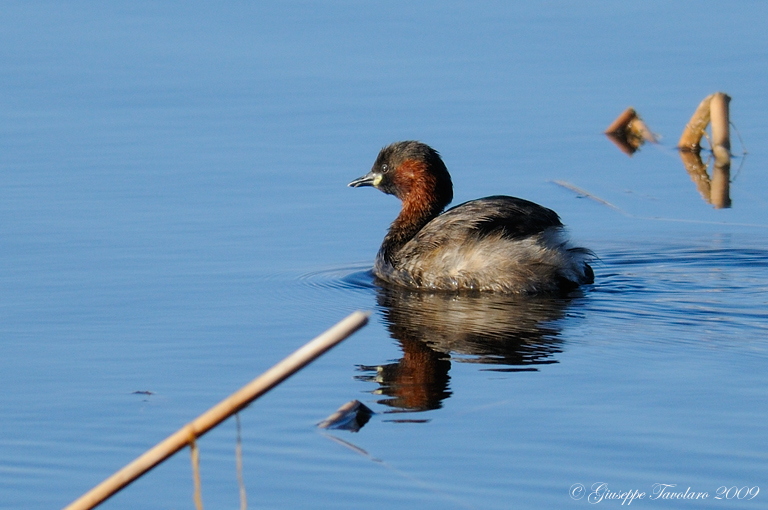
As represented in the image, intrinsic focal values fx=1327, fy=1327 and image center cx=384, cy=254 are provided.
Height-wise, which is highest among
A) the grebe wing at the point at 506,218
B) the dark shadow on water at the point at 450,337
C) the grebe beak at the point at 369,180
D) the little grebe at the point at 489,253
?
the grebe beak at the point at 369,180

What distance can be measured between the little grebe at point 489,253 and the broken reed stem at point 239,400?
5.80 m

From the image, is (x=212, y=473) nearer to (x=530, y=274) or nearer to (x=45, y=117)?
(x=530, y=274)

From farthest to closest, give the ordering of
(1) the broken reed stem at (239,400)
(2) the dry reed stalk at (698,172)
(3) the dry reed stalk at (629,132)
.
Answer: (3) the dry reed stalk at (629,132)
(2) the dry reed stalk at (698,172)
(1) the broken reed stem at (239,400)

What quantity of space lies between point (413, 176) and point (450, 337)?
2.67 m

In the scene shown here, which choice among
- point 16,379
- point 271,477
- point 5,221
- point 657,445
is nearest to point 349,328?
point 271,477

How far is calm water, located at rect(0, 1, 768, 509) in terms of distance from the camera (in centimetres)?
552

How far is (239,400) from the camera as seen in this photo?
3064 millimetres

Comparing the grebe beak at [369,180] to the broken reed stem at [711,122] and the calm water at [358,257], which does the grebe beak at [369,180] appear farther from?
the broken reed stem at [711,122]

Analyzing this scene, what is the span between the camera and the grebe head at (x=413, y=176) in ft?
32.6

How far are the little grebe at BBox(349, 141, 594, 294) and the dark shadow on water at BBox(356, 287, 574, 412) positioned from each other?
0.42 feet

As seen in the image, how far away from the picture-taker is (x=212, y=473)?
17.7ft

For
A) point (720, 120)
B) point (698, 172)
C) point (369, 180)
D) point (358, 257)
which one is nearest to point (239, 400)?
point (358, 257)

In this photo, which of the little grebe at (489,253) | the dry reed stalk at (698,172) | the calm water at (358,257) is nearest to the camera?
the calm water at (358,257)

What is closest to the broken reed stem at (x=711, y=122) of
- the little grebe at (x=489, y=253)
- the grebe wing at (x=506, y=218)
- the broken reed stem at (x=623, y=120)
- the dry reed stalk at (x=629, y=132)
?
the dry reed stalk at (x=629, y=132)
